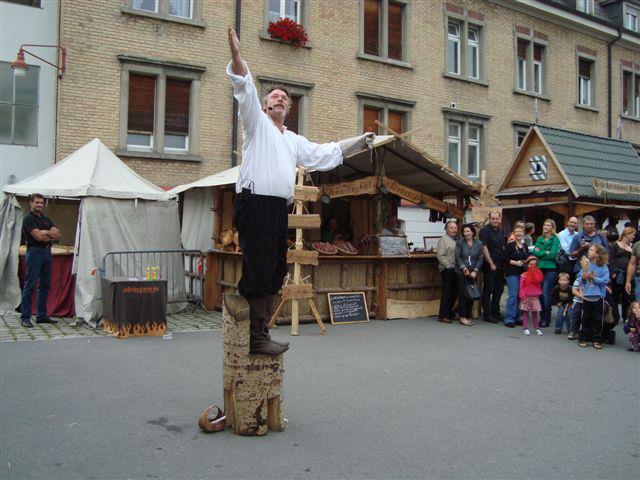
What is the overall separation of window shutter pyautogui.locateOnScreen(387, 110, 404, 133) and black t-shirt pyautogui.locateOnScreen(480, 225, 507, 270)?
857 cm

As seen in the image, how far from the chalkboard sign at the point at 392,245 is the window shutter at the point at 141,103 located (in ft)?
24.9

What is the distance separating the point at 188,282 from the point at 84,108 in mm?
4988

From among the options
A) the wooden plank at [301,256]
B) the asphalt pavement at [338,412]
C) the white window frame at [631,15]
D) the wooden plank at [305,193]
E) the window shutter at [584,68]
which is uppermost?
the white window frame at [631,15]

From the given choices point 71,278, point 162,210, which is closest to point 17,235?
point 71,278

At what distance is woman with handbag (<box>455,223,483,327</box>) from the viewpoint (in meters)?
10.3

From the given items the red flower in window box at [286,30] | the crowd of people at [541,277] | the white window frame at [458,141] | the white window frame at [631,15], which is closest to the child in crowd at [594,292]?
the crowd of people at [541,277]

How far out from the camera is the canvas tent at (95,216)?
9758 millimetres

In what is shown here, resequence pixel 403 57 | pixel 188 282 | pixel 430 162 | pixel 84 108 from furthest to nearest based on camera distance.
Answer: pixel 403 57, pixel 84 108, pixel 188 282, pixel 430 162

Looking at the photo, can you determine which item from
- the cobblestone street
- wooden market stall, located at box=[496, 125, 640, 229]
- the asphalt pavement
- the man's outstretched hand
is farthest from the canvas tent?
wooden market stall, located at box=[496, 125, 640, 229]

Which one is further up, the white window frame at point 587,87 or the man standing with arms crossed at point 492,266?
the white window frame at point 587,87

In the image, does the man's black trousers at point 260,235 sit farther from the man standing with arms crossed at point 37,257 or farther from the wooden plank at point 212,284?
the wooden plank at point 212,284

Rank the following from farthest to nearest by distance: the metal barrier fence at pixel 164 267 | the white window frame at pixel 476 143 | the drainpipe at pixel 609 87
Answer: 1. the drainpipe at pixel 609 87
2. the white window frame at pixel 476 143
3. the metal barrier fence at pixel 164 267

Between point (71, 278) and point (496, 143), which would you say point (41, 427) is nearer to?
point (71, 278)

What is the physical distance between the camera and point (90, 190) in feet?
32.5
